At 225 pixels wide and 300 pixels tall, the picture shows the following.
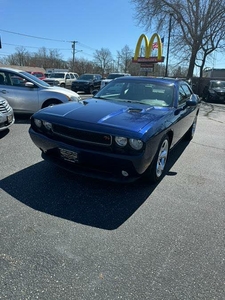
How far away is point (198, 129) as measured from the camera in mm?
8547

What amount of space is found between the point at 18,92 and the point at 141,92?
4550 millimetres

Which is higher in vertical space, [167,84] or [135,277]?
[167,84]

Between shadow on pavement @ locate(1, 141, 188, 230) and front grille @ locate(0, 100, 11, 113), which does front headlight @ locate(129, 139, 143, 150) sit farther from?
front grille @ locate(0, 100, 11, 113)

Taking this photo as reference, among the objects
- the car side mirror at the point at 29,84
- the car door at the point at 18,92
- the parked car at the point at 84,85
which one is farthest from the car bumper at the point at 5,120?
the parked car at the point at 84,85

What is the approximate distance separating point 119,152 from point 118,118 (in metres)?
0.51

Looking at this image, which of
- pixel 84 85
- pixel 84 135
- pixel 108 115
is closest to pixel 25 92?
pixel 108 115

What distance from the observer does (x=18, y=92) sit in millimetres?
7531

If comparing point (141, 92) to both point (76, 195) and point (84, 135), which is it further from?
point (76, 195)

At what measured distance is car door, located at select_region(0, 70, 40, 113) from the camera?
24.5ft

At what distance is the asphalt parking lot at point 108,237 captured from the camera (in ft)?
6.33

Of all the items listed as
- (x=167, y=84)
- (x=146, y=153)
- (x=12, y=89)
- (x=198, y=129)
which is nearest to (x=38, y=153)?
(x=146, y=153)

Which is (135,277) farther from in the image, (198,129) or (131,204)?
(198,129)

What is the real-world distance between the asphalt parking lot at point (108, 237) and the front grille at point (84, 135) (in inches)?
28.1

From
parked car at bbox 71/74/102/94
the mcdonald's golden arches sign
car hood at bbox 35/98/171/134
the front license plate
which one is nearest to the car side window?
car hood at bbox 35/98/171/134
